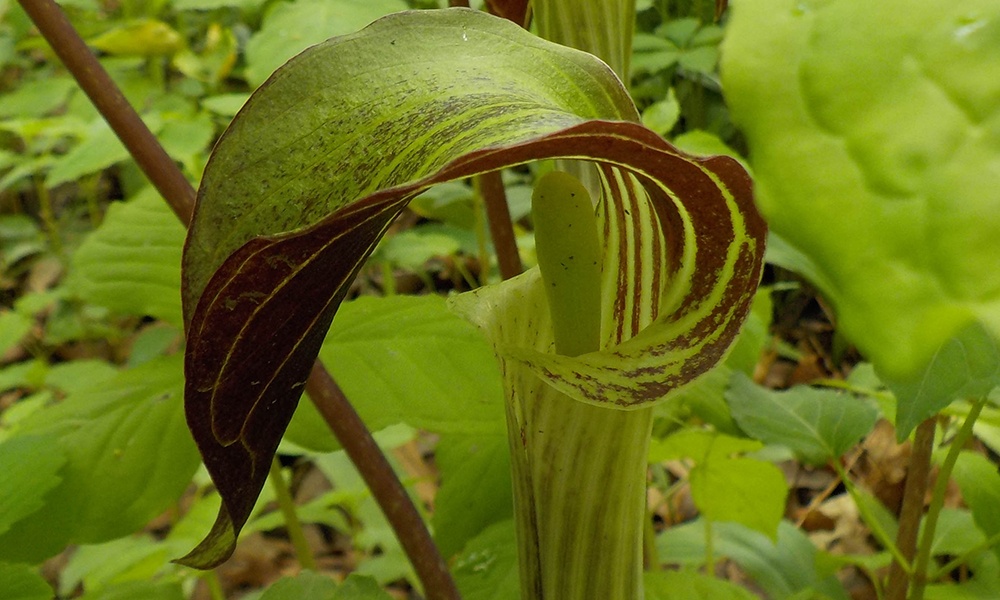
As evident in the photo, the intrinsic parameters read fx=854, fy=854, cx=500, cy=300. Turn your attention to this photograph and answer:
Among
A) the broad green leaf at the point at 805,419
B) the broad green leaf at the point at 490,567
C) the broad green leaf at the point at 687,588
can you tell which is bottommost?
the broad green leaf at the point at 490,567

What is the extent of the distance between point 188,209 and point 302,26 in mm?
506

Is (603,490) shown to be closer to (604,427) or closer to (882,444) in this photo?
(604,427)

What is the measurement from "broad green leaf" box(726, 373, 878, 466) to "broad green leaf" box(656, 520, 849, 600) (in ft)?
0.72

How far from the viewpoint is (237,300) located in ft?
0.99

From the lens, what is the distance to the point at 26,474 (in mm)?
623

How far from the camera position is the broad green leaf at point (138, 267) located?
0.85 m

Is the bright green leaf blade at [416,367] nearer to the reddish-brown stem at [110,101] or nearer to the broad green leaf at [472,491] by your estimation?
the broad green leaf at [472,491]

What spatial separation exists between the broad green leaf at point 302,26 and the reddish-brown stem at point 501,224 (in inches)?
15.4

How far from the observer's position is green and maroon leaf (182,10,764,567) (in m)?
0.28

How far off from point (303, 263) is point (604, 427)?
0.75 ft

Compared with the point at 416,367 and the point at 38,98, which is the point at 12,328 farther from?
the point at 416,367

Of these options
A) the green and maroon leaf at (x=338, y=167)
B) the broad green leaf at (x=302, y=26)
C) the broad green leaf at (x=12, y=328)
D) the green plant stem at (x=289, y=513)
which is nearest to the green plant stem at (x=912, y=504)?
the green and maroon leaf at (x=338, y=167)

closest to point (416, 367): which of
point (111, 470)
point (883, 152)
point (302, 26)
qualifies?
point (111, 470)

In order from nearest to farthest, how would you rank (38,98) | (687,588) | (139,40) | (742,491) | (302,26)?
(687,588), (742,491), (302,26), (139,40), (38,98)
